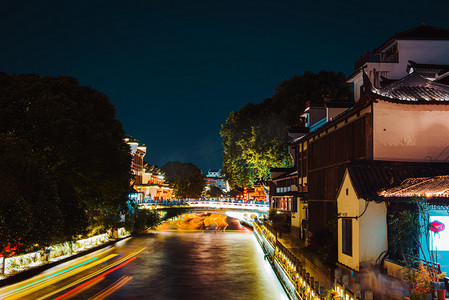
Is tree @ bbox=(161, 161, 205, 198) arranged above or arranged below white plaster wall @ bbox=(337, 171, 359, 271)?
above

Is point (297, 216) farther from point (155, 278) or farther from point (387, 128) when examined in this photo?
point (387, 128)

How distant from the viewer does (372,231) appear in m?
15.8

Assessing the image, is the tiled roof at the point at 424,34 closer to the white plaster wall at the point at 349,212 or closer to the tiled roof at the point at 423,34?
the tiled roof at the point at 423,34

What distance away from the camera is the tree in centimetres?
12462

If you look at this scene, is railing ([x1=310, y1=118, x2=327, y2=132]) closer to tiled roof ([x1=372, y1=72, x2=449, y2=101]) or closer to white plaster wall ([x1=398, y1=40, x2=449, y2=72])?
white plaster wall ([x1=398, y1=40, x2=449, y2=72])

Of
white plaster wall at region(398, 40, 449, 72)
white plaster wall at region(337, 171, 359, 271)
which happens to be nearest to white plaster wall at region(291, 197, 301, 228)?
white plaster wall at region(398, 40, 449, 72)

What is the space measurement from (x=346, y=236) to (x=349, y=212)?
3.54 feet

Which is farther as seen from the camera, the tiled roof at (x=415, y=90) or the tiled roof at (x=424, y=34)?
the tiled roof at (x=424, y=34)

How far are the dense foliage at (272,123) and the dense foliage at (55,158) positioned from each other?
58.4 ft

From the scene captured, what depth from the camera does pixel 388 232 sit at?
15734 mm

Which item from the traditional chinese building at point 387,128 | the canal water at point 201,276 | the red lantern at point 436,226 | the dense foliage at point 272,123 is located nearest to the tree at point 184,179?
the dense foliage at point 272,123

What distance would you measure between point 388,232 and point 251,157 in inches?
1414

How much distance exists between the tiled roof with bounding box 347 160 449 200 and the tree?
357ft

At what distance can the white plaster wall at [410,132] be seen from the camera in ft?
Answer: 56.0
